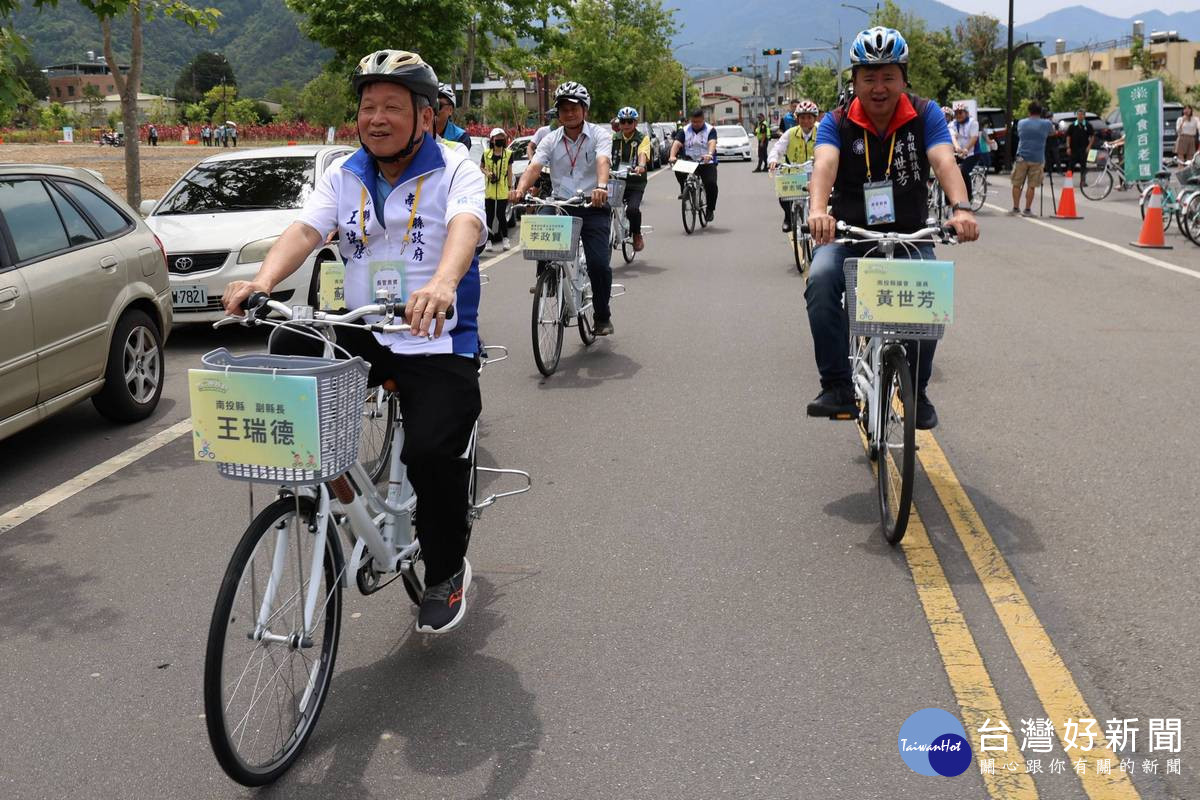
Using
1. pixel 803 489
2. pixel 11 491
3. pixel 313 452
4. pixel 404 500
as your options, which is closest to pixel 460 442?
pixel 404 500

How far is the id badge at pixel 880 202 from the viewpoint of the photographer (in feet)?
19.1

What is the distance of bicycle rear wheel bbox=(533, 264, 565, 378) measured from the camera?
8.71 meters

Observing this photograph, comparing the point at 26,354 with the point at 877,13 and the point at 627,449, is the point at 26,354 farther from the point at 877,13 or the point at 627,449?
the point at 877,13

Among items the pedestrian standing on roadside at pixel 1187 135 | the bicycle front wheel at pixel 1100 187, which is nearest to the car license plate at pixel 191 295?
the pedestrian standing on roadside at pixel 1187 135

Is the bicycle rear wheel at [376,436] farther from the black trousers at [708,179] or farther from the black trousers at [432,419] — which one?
the black trousers at [708,179]

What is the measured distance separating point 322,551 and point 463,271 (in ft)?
3.05

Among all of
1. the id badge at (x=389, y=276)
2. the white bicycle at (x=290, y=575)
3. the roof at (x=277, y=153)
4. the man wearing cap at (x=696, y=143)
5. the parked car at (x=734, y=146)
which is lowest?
the white bicycle at (x=290, y=575)

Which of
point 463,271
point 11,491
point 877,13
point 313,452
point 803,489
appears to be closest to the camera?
point 313,452

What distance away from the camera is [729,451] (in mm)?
6844

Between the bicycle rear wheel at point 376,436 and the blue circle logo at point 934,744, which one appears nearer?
the blue circle logo at point 934,744

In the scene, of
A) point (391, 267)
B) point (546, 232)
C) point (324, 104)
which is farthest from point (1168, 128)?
point (324, 104)

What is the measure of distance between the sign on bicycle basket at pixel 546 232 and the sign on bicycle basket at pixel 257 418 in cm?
543

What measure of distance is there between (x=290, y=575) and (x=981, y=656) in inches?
88.3

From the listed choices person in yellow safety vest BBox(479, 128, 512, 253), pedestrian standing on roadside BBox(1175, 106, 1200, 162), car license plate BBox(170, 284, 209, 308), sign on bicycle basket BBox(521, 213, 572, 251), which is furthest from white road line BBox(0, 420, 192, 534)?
pedestrian standing on roadside BBox(1175, 106, 1200, 162)
